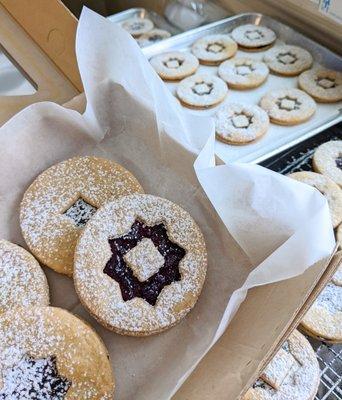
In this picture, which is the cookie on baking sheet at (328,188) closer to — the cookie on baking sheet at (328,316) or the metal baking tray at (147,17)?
the cookie on baking sheet at (328,316)

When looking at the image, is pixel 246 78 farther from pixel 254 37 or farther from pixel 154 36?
pixel 154 36

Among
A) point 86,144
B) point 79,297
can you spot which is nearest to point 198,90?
point 86,144

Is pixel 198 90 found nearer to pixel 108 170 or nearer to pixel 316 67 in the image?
pixel 316 67

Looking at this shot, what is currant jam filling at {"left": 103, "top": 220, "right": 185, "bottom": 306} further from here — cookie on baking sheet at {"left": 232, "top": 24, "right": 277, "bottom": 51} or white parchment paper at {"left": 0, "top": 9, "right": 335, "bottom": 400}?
cookie on baking sheet at {"left": 232, "top": 24, "right": 277, "bottom": 51}

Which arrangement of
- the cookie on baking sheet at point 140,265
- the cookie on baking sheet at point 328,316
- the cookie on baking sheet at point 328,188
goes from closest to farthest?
1. the cookie on baking sheet at point 140,265
2. the cookie on baking sheet at point 328,316
3. the cookie on baking sheet at point 328,188

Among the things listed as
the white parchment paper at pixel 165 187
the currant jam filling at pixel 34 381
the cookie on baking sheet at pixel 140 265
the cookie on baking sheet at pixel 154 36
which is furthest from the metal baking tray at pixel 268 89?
the currant jam filling at pixel 34 381

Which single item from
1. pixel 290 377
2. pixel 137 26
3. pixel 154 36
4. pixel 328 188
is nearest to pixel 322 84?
pixel 328 188
